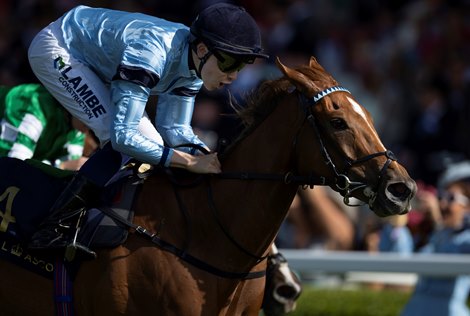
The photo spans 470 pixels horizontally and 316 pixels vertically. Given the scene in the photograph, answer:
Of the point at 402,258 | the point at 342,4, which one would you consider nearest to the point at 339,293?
the point at 402,258

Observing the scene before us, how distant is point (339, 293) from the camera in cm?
890

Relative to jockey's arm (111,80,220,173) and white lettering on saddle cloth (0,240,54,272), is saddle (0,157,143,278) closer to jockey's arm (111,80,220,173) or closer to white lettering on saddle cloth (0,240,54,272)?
white lettering on saddle cloth (0,240,54,272)

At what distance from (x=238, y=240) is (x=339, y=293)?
381cm

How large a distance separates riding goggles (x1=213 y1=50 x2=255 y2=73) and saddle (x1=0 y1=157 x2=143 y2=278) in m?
0.68

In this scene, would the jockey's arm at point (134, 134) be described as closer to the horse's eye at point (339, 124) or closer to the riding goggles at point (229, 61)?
the riding goggles at point (229, 61)

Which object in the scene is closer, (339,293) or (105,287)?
(105,287)

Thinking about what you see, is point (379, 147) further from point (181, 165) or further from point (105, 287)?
point (105, 287)

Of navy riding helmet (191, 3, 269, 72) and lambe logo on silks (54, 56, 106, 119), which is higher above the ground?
navy riding helmet (191, 3, 269, 72)

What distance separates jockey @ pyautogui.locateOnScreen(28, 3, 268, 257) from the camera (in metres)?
5.18

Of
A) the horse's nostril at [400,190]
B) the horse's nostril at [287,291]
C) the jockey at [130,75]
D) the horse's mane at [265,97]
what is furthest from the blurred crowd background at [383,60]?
the horse's nostril at [400,190]

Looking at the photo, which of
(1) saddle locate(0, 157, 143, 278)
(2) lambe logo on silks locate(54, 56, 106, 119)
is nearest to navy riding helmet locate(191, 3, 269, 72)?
(2) lambe logo on silks locate(54, 56, 106, 119)

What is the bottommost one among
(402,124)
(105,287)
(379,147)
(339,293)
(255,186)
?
(402,124)

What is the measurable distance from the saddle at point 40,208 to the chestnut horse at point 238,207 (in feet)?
0.19

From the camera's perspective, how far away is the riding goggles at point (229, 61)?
525cm
